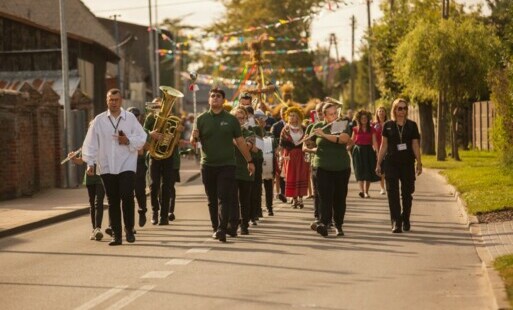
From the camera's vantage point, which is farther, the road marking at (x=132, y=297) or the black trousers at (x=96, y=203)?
the black trousers at (x=96, y=203)

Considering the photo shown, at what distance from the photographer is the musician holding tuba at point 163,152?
19422 millimetres

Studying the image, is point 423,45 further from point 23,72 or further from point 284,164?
point 284,164

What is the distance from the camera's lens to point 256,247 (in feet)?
51.9

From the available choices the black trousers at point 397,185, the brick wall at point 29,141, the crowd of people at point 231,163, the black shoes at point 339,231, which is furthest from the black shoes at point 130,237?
the brick wall at point 29,141

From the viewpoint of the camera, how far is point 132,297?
1149cm

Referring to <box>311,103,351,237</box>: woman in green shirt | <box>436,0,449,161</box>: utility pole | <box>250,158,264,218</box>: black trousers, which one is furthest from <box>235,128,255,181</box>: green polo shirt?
<box>436,0,449,161</box>: utility pole

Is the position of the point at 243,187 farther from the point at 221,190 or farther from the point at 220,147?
the point at 220,147

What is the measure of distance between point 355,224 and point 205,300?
8104 mm

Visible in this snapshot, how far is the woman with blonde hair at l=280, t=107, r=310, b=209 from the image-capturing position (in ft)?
71.7

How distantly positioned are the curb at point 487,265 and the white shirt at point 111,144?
4288mm

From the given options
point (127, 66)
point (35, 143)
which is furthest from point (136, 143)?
point (127, 66)

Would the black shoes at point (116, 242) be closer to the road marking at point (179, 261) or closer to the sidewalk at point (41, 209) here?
the road marking at point (179, 261)

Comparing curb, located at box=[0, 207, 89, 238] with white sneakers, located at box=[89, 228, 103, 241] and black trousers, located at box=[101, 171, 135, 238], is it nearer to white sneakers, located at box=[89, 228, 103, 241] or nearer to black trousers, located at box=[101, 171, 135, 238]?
white sneakers, located at box=[89, 228, 103, 241]

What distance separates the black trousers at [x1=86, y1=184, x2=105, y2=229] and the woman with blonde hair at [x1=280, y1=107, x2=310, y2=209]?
458 centimetres
